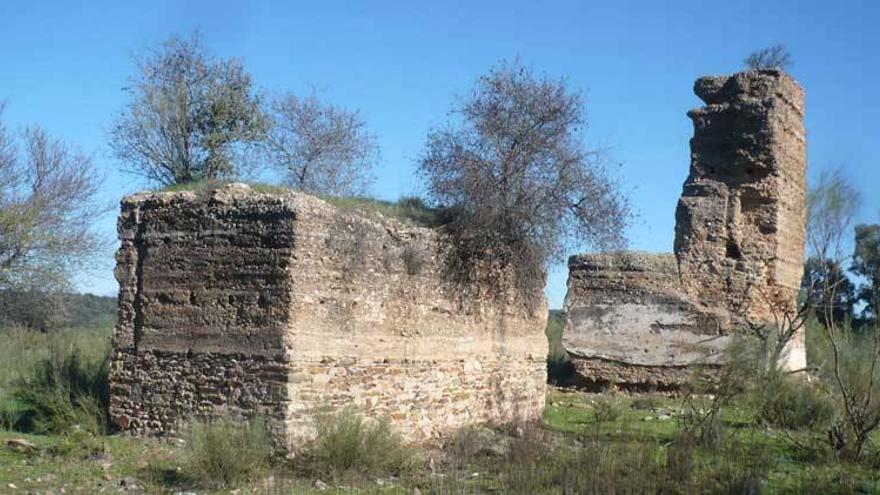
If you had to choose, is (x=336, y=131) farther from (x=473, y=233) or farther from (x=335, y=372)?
(x=335, y=372)

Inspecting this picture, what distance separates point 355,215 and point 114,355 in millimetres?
3129

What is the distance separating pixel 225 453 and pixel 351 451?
50.1 inches

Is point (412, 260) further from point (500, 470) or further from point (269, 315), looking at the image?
point (500, 470)

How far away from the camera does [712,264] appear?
65.6 ft

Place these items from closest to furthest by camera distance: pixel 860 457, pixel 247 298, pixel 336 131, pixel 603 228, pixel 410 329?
pixel 247 298, pixel 860 457, pixel 410 329, pixel 603 228, pixel 336 131

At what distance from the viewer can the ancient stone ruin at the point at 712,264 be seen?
19.8m

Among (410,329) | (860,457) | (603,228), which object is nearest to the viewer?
(860,457)

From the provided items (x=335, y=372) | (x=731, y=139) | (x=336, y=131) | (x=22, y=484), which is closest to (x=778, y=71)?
(x=731, y=139)

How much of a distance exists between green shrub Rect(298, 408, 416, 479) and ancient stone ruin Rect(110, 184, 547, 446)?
10.7 inches

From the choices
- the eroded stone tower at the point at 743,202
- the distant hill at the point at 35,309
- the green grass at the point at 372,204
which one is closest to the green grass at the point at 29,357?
the distant hill at the point at 35,309

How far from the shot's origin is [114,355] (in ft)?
36.6

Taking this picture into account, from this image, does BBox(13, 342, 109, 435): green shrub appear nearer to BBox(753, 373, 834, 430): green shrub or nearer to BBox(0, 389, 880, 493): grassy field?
BBox(0, 389, 880, 493): grassy field

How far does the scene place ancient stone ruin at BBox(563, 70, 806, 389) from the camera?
1975 centimetres

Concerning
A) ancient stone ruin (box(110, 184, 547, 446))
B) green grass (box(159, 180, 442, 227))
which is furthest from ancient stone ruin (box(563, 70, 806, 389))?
ancient stone ruin (box(110, 184, 547, 446))
